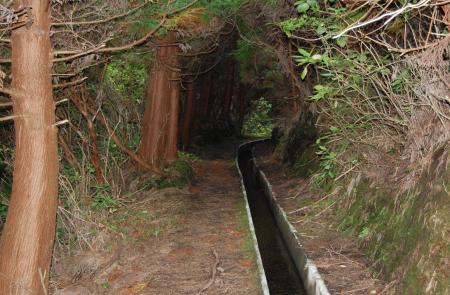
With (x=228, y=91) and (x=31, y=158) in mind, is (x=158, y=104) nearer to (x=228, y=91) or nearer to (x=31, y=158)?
(x=31, y=158)

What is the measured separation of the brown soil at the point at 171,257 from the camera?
24.6ft

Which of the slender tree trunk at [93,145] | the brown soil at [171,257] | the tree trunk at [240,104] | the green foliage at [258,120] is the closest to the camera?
the brown soil at [171,257]

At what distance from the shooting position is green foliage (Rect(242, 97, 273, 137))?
44303mm

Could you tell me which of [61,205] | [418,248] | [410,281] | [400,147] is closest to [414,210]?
[418,248]

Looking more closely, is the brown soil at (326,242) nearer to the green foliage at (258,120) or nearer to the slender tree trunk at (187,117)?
the slender tree trunk at (187,117)

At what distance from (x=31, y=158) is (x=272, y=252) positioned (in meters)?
6.40

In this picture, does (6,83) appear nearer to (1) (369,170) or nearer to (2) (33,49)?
(2) (33,49)

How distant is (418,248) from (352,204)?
12.2ft

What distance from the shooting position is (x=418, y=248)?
6023mm

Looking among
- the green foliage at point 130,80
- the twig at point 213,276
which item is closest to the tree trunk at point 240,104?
the green foliage at point 130,80

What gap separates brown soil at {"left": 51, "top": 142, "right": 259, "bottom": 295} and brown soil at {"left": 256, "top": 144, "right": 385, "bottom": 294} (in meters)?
1.20

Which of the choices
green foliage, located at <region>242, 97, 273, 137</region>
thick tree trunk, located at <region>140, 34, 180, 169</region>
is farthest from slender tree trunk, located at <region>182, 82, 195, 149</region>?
green foliage, located at <region>242, 97, 273, 137</region>

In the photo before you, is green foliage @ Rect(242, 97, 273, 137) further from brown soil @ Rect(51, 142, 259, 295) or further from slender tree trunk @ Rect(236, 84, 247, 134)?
brown soil @ Rect(51, 142, 259, 295)

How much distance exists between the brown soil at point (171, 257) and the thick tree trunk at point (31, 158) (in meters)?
1.83
